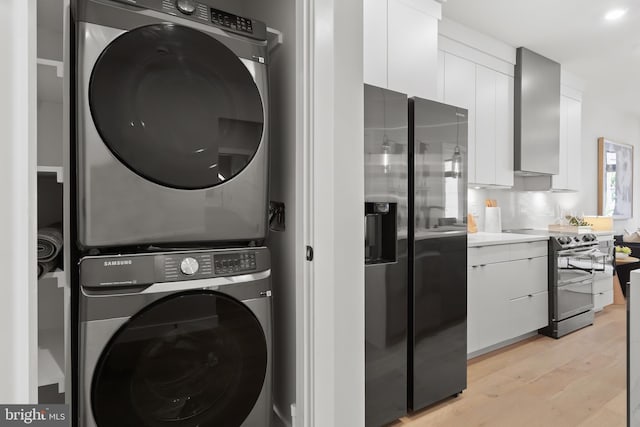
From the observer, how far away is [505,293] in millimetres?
2945

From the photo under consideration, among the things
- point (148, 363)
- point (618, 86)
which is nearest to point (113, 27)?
point (148, 363)

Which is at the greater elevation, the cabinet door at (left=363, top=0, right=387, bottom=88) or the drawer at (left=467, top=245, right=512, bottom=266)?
the cabinet door at (left=363, top=0, right=387, bottom=88)

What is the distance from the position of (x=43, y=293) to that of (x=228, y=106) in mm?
957

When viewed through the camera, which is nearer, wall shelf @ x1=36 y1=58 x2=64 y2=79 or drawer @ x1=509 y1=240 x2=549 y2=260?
wall shelf @ x1=36 y1=58 x2=64 y2=79

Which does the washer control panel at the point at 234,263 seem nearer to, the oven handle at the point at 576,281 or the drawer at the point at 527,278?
the drawer at the point at 527,278

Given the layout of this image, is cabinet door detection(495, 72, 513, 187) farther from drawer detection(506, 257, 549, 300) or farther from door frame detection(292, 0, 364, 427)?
door frame detection(292, 0, 364, 427)

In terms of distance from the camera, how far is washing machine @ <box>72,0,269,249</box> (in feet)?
3.08

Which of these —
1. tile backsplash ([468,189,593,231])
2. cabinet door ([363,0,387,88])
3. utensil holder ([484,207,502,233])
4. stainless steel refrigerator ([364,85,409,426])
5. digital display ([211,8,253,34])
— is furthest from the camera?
tile backsplash ([468,189,593,231])

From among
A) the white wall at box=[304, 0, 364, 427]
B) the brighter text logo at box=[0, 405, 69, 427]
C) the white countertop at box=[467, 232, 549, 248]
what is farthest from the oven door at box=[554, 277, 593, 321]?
the brighter text logo at box=[0, 405, 69, 427]

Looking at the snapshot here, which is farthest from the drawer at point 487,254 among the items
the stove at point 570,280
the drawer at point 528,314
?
the stove at point 570,280

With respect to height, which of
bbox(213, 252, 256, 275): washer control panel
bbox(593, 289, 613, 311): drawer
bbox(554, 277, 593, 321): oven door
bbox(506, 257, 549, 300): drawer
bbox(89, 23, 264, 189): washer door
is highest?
bbox(89, 23, 264, 189): washer door

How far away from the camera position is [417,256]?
6.73 ft

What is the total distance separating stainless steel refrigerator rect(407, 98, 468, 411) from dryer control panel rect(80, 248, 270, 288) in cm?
116

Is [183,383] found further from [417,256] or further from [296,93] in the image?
[417,256]
